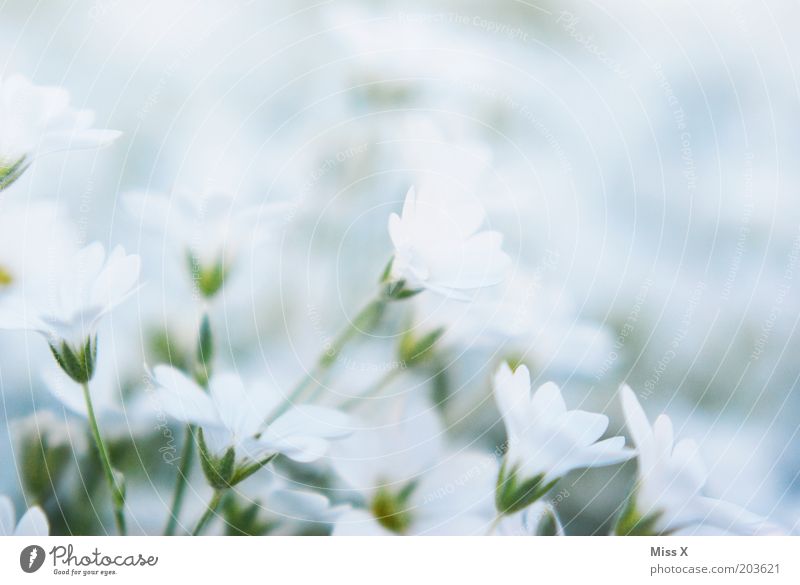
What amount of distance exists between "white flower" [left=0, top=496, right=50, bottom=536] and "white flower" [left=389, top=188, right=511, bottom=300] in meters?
0.29

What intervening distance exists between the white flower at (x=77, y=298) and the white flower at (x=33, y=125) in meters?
0.07

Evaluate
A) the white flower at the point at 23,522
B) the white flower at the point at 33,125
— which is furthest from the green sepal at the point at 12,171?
the white flower at the point at 23,522

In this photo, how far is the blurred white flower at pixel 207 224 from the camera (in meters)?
0.52

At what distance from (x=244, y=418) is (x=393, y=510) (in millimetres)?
121

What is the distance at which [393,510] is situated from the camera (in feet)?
1.73

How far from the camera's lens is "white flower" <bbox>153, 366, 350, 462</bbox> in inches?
20.1

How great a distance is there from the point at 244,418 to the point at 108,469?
0.33 ft

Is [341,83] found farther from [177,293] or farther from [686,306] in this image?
[686,306]

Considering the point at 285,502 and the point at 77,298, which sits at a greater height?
the point at 77,298

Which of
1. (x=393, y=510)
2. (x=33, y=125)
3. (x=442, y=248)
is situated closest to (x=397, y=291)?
(x=442, y=248)

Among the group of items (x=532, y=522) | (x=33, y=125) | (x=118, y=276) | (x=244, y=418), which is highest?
(x=33, y=125)

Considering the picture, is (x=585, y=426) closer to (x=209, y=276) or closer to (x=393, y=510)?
(x=393, y=510)
